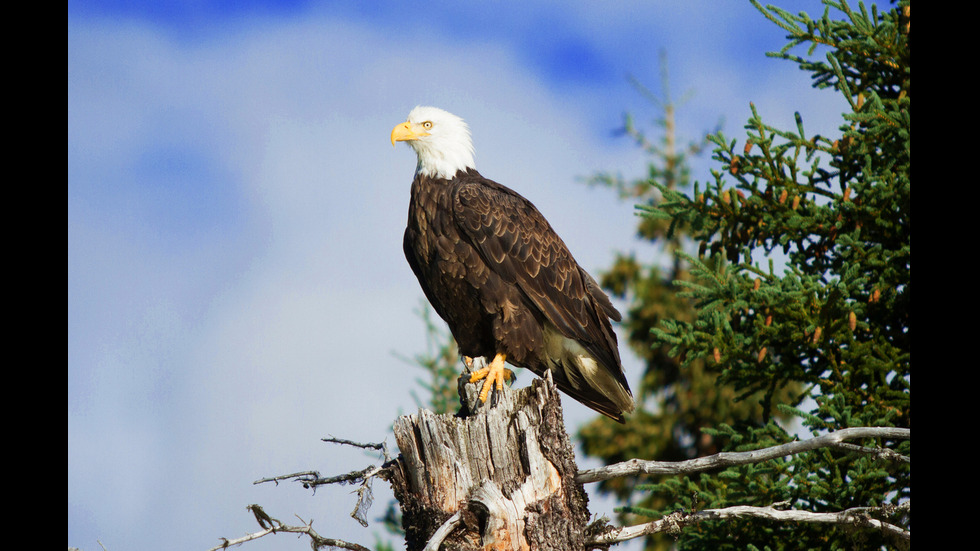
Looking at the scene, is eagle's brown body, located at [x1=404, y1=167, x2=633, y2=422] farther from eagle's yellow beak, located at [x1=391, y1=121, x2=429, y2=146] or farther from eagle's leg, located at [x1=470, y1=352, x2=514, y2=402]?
eagle's yellow beak, located at [x1=391, y1=121, x2=429, y2=146]

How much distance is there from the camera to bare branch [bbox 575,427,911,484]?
376cm

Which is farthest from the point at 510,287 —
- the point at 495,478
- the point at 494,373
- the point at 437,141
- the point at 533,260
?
the point at 495,478

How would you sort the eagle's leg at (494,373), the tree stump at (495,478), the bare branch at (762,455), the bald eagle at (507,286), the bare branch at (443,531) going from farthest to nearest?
1. the bald eagle at (507,286)
2. the eagle's leg at (494,373)
3. the tree stump at (495,478)
4. the bare branch at (762,455)
5. the bare branch at (443,531)

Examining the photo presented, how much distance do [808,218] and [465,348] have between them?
2714 mm

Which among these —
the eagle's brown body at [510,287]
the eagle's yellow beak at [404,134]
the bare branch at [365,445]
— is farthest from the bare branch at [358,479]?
the eagle's yellow beak at [404,134]

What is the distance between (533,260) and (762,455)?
2.27m

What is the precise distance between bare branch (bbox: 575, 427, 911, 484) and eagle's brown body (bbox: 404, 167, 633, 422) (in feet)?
5.39

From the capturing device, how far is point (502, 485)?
3.96 meters

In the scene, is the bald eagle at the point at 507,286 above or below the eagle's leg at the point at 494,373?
above

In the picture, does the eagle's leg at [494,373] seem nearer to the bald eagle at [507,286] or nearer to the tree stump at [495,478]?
the bald eagle at [507,286]

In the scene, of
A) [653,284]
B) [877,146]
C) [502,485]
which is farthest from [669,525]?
[653,284]

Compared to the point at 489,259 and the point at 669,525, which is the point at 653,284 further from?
the point at 669,525

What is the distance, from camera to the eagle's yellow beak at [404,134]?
615 centimetres

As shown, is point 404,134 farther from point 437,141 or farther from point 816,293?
point 816,293
